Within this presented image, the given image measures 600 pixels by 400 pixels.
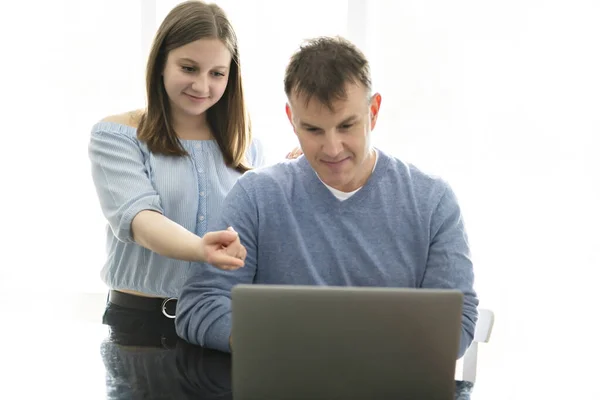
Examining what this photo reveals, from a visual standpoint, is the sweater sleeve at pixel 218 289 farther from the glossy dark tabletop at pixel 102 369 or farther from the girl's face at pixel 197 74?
the girl's face at pixel 197 74

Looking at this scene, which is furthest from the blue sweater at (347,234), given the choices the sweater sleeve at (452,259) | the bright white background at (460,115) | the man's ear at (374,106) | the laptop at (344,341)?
the bright white background at (460,115)

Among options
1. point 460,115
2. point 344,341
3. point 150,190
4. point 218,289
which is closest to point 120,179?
point 150,190

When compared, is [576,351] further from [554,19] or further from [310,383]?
[310,383]

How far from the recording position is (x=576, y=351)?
3211 millimetres

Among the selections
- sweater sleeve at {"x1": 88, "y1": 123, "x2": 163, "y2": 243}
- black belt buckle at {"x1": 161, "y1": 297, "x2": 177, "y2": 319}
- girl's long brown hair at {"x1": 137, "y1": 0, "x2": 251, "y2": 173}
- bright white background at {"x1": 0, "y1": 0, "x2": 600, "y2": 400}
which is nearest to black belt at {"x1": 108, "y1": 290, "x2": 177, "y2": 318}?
black belt buckle at {"x1": 161, "y1": 297, "x2": 177, "y2": 319}

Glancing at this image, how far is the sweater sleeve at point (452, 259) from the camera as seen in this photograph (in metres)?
1.55

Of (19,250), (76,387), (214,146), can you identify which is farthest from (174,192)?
(19,250)

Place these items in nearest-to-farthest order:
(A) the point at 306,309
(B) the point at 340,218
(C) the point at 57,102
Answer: (A) the point at 306,309
(B) the point at 340,218
(C) the point at 57,102

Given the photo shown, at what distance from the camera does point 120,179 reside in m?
1.78

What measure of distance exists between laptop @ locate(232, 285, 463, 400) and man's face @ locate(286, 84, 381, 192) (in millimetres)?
556

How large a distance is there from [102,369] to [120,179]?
55 centimetres

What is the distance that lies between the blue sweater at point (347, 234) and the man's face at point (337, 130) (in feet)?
0.28

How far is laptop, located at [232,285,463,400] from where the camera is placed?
1.02m

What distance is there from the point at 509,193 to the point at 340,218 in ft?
5.73
